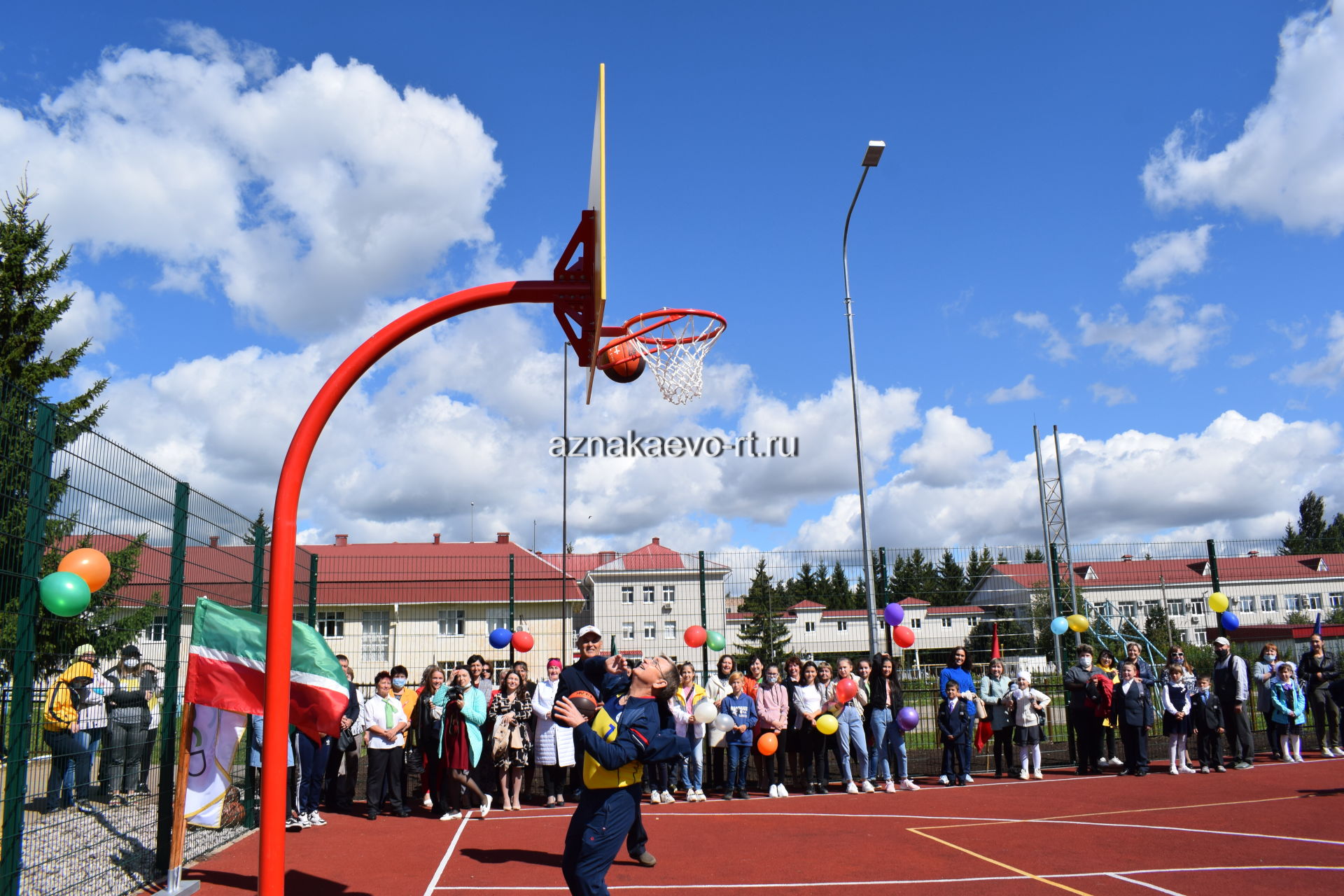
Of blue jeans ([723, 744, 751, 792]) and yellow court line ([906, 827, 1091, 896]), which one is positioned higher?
blue jeans ([723, 744, 751, 792])

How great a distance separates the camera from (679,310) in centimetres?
877

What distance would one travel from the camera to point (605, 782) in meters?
5.79

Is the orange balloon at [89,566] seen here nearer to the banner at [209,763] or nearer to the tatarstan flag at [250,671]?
the tatarstan flag at [250,671]

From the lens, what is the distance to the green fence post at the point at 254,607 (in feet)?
33.7

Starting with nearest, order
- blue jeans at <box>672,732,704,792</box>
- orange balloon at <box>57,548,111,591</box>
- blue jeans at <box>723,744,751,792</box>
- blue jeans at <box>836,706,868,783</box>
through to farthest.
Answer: orange balloon at <box>57,548,111,591</box> → blue jeans at <box>672,732,704,792</box> → blue jeans at <box>723,744,751,792</box> → blue jeans at <box>836,706,868,783</box>

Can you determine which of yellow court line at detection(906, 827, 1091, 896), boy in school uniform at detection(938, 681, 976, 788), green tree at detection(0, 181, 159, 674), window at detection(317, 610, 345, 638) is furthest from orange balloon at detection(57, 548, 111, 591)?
boy in school uniform at detection(938, 681, 976, 788)

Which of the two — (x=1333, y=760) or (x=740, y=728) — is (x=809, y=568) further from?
(x=1333, y=760)

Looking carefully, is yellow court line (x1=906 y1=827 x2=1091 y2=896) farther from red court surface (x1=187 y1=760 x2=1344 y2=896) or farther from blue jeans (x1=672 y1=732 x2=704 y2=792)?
blue jeans (x1=672 y1=732 x2=704 y2=792)

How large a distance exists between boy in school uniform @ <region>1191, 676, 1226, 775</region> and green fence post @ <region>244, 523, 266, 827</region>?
1313 cm

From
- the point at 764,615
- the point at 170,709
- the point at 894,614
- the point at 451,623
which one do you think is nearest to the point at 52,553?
the point at 170,709

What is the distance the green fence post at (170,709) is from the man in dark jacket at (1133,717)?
1257cm

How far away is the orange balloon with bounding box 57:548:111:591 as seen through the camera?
675cm

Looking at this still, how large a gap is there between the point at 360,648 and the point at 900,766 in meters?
9.78

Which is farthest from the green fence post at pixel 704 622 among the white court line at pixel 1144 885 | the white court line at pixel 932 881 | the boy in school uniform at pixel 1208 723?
the white court line at pixel 1144 885
